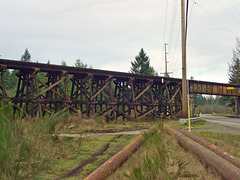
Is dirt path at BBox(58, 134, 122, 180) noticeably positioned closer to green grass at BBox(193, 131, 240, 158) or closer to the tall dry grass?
the tall dry grass

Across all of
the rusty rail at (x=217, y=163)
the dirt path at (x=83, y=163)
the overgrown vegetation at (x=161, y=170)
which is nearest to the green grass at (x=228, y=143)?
the rusty rail at (x=217, y=163)

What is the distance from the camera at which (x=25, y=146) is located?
4.71 m

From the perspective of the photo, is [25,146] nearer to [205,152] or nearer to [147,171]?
[147,171]

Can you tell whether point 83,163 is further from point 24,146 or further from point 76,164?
point 24,146

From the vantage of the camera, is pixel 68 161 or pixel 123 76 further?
pixel 123 76

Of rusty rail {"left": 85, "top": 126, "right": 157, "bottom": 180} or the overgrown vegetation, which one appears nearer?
the overgrown vegetation

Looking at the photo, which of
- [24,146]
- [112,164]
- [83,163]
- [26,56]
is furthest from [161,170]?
[26,56]

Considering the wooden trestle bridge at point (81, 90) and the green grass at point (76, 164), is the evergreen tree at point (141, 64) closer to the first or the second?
the wooden trestle bridge at point (81, 90)

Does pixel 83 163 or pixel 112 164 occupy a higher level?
pixel 112 164

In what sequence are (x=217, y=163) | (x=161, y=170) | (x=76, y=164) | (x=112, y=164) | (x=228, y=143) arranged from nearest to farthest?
(x=161, y=170) < (x=217, y=163) < (x=112, y=164) < (x=76, y=164) < (x=228, y=143)

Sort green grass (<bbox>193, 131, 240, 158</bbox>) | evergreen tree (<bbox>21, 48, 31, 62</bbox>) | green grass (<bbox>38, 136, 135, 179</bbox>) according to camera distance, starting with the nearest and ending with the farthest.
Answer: green grass (<bbox>38, 136, 135, 179</bbox>) < green grass (<bbox>193, 131, 240, 158</bbox>) < evergreen tree (<bbox>21, 48, 31, 62</bbox>)

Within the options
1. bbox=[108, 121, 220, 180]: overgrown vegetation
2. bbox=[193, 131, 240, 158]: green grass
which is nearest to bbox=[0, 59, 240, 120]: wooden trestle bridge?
bbox=[108, 121, 220, 180]: overgrown vegetation

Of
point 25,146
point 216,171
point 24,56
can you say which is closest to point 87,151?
point 25,146

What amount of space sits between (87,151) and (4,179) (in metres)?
3.11
